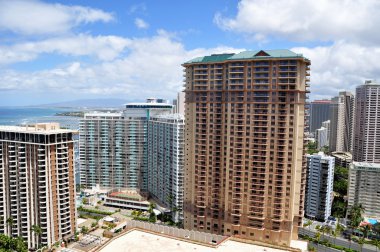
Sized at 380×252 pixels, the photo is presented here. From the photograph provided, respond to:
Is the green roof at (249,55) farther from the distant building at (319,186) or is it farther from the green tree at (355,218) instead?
the green tree at (355,218)

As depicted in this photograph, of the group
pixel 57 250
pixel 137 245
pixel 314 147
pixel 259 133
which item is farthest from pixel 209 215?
pixel 314 147

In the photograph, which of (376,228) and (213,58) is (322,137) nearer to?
(376,228)

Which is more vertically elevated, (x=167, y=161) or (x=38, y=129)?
(x=38, y=129)

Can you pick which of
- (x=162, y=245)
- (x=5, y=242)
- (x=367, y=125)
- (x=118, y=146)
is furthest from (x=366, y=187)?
(x=5, y=242)

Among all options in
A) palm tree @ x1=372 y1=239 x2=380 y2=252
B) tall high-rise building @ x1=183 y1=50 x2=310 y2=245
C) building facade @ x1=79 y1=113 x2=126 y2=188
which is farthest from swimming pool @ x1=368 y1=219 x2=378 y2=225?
building facade @ x1=79 y1=113 x2=126 y2=188

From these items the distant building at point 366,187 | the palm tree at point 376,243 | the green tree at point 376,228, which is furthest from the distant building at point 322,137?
the palm tree at point 376,243

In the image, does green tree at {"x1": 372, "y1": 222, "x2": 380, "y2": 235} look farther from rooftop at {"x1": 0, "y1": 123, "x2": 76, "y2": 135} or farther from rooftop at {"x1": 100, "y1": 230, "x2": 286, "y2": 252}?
rooftop at {"x1": 0, "y1": 123, "x2": 76, "y2": 135}
